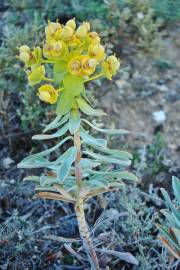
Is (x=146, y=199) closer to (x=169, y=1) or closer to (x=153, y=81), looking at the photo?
(x=153, y=81)

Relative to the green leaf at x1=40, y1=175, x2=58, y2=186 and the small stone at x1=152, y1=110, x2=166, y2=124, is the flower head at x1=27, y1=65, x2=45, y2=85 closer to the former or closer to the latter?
the green leaf at x1=40, y1=175, x2=58, y2=186

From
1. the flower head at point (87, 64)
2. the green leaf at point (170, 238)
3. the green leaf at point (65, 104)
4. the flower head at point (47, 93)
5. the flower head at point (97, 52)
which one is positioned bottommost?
the green leaf at point (170, 238)

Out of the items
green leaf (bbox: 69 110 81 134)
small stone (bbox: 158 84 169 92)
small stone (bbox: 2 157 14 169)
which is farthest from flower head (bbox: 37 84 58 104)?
small stone (bbox: 158 84 169 92)

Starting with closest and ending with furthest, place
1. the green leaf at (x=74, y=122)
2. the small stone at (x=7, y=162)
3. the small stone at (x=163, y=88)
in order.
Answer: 1. the green leaf at (x=74, y=122)
2. the small stone at (x=7, y=162)
3. the small stone at (x=163, y=88)

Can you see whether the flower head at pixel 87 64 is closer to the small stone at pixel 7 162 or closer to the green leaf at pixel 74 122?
the green leaf at pixel 74 122

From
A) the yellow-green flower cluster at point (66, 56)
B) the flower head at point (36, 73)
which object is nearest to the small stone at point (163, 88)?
the yellow-green flower cluster at point (66, 56)

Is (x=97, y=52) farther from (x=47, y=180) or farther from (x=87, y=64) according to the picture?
(x=47, y=180)

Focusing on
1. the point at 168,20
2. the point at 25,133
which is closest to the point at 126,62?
the point at 168,20
